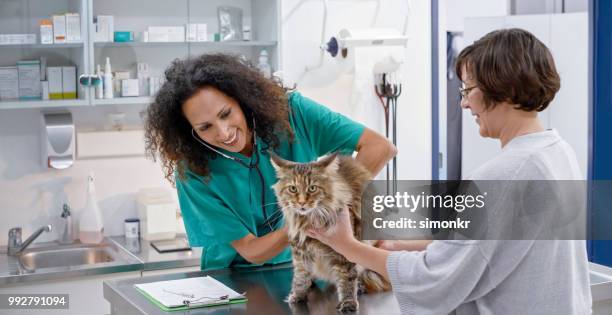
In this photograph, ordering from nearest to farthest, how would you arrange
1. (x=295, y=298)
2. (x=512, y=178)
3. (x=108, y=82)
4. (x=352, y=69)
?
(x=512, y=178) → (x=295, y=298) → (x=108, y=82) → (x=352, y=69)

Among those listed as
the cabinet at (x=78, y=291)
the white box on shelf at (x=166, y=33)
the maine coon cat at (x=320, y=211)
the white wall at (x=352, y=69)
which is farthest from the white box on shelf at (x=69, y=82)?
the maine coon cat at (x=320, y=211)

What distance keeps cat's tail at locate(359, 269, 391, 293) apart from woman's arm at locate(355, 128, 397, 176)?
0.44 metres

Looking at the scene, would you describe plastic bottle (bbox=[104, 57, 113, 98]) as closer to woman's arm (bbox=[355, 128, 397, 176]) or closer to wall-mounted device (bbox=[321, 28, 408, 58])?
wall-mounted device (bbox=[321, 28, 408, 58])

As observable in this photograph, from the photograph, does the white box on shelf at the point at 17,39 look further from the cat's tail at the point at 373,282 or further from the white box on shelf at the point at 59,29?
the cat's tail at the point at 373,282

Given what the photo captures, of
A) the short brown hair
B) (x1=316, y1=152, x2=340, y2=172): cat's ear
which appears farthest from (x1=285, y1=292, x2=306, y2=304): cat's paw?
the short brown hair

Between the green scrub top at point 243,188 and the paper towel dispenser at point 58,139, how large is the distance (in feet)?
4.92

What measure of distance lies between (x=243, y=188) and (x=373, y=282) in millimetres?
542

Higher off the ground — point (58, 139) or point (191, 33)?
point (191, 33)

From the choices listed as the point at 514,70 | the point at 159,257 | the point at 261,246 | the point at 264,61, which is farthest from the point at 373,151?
the point at 264,61

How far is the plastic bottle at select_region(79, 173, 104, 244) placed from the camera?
365 centimetres

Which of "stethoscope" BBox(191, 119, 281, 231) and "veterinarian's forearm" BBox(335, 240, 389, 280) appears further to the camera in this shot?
"stethoscope" BBox(191, 119, 281, 231)

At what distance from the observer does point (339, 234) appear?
5.66ft

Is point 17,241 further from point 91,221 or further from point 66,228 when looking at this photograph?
point 91,221

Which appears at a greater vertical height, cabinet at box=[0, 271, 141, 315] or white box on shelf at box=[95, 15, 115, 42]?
white box on shelf at box=[95, 15, 115, 42]
